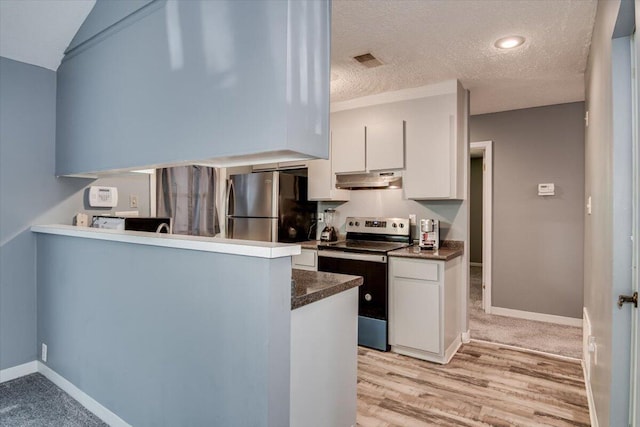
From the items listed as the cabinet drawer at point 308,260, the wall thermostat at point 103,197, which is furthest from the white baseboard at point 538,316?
the wall thermostat at point 103,197

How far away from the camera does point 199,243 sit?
1.53m

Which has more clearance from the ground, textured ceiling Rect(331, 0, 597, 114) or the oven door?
textured ceiling Rect(331, 0, 597, 114)

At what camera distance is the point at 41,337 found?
8.37 ft

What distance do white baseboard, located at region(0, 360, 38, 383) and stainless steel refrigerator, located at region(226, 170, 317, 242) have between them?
221 cm

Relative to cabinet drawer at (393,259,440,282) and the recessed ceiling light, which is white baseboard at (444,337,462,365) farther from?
the recessed ceiling light

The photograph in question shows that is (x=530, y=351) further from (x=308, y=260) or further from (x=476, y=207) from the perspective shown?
(x=476, y=207)

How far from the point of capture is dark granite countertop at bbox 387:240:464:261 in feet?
9.86

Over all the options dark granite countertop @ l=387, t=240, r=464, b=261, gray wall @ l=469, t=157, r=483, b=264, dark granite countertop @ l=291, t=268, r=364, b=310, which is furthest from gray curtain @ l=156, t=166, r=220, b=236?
gray wall @ l=469, t=157, r=483, b=264

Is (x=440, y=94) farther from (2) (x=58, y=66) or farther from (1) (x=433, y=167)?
(2) (x=58, y=66)

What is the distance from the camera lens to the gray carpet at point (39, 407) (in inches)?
78.0

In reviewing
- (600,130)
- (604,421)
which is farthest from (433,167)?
(604,421)

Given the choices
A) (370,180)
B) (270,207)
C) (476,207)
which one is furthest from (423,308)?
(476,207)

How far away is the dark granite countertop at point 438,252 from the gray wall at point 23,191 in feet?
8.83

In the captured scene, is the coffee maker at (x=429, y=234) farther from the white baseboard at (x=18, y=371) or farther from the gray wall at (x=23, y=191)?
the white baseboard at (x=18, y=371)
